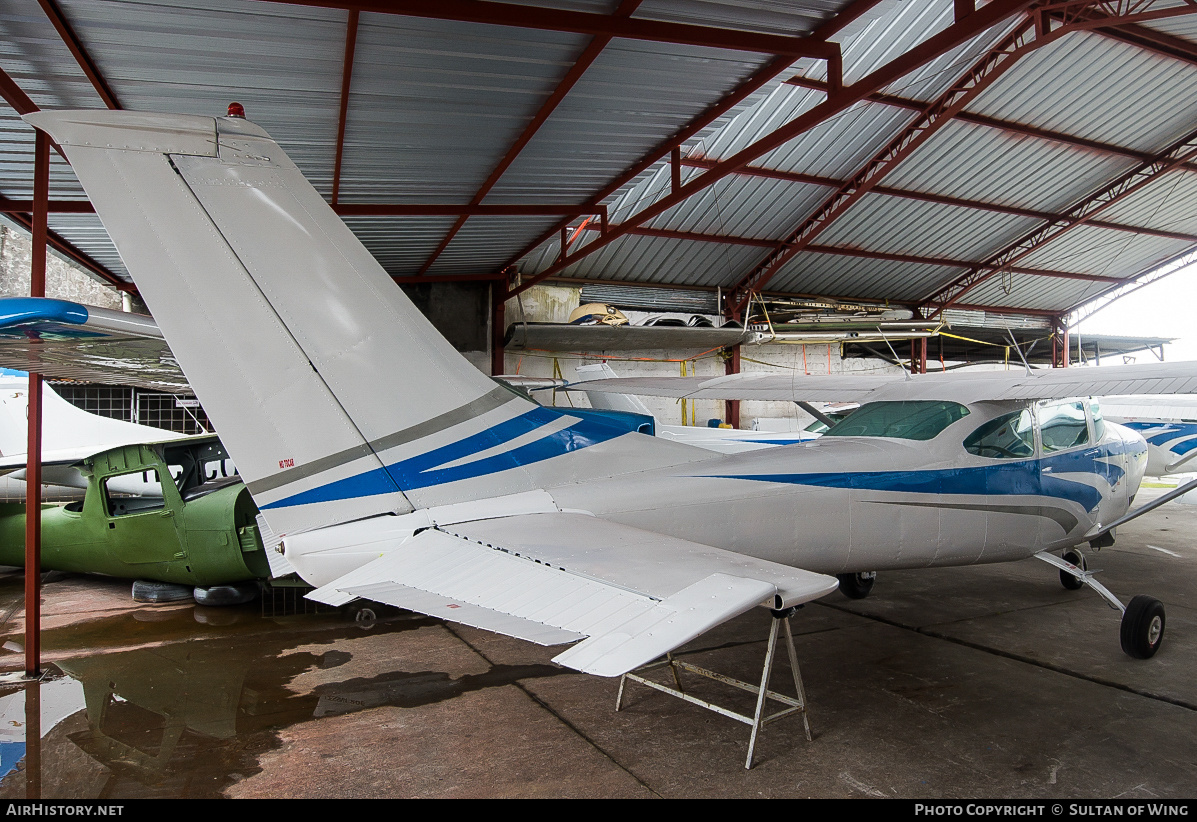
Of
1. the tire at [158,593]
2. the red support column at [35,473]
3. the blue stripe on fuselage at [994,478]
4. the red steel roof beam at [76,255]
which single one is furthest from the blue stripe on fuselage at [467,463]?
the red steel roof beam at [76,255]

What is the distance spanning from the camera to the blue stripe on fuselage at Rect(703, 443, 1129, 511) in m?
4.54

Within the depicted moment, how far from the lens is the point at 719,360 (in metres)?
20.5

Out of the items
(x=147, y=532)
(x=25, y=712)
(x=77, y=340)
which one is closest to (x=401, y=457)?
(x=77, y=340)

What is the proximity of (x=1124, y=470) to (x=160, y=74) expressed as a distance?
9.34 meters

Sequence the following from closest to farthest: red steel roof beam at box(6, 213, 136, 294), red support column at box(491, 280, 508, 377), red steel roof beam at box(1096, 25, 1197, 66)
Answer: red steel roof beam at box(6, 213, 136, 294), red steel roof beam at box(1096, 25, 1197, 66), red support column at box(491, 280, 508, 377)

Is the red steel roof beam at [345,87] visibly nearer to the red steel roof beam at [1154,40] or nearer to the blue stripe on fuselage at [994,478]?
the blue stripe on fuselage at [994,478]

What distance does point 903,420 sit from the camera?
5324mm

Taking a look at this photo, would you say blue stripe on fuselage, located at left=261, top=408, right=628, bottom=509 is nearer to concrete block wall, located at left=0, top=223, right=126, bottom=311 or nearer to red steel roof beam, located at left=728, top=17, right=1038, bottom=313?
red steel roof beam, located at left=728, top=17, right=1038, bottom=313

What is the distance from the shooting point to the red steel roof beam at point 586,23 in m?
5.36

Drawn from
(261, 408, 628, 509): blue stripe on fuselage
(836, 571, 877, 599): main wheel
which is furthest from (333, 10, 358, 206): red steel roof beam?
(836, 571, 877, 599): main wheel

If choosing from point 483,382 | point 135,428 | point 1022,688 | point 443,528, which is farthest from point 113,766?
point 135,428

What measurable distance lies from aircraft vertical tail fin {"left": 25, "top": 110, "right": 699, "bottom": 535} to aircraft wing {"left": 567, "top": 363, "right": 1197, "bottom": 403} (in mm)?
3521

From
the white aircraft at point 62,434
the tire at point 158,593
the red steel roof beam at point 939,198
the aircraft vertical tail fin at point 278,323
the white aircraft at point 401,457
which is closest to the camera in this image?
the white aircraft at point 401,457

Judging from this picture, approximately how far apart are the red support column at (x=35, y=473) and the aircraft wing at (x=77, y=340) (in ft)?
1.55
